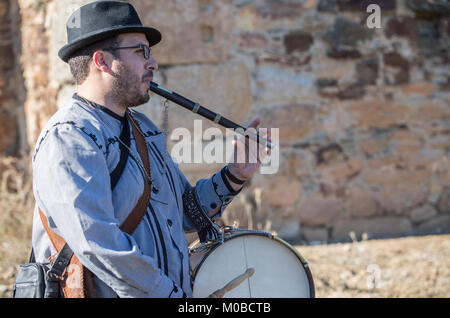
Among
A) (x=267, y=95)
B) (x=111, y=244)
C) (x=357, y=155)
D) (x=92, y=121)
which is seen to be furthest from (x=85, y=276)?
(x=357, y=155)

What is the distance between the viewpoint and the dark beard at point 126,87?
2068mm

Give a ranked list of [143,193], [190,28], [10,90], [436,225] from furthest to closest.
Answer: [10,90] < [436,225] < [190,28] < [143,193]

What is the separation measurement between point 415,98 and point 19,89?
363 cm

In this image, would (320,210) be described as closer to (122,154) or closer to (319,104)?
(319,104)

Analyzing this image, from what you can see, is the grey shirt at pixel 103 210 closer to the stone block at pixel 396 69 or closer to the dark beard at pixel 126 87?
the dark beard at pixel 126 87

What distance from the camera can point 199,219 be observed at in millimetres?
2391


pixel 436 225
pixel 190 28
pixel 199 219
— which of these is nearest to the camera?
pixel 199 219

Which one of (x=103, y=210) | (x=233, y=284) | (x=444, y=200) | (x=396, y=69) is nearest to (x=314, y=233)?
(x=444, y=200)

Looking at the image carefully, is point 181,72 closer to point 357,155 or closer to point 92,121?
point 357,155

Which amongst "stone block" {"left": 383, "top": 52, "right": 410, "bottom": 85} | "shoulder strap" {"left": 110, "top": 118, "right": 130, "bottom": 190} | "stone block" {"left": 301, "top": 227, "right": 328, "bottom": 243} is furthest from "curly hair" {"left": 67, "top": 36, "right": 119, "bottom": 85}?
"stone block" {"left": 383, "top": 52, "right": 410, "bottom": 85}

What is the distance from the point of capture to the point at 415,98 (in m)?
4.69

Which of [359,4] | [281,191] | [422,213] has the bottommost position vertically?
[422,213]

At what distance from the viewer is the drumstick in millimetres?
2232

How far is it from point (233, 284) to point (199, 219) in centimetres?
31
